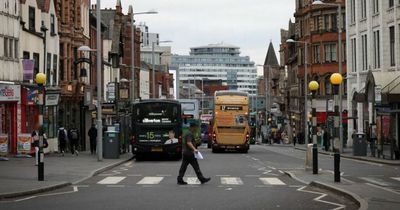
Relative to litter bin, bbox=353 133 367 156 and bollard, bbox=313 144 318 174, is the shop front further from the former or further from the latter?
litter bin, bbox=353 133 367 156

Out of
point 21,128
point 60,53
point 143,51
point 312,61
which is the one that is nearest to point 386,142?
point 21,128

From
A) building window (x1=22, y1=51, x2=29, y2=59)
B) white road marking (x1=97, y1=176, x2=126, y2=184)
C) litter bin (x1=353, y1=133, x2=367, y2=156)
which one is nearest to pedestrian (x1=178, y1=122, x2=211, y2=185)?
white road marking (x1=97, y1=176, x2=126, y2=184)

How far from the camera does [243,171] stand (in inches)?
1195

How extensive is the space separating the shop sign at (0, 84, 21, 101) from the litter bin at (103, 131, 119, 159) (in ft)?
16.6

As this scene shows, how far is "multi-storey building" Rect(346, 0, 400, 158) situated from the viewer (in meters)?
40.3

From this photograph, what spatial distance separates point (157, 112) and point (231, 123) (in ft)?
40.5

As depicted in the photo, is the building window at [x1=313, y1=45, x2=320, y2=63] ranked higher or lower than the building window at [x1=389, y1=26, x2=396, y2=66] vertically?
higher

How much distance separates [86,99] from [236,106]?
1473 cm

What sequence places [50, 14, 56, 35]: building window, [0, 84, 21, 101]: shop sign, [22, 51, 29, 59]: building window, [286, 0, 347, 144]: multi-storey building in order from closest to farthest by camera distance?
[0, 84, 21, 101]: shop sign
[22, 51, 29, 59]: building window
[50, 14, 56, 35]: building window
[286, 0, 347, 144]: multi-storey building

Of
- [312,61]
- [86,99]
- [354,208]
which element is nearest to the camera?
[354,208]

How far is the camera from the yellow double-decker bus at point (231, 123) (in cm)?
5106

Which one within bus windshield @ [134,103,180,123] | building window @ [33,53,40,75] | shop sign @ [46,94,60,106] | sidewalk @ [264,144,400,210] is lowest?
sidewalk @ [264,144,400,210]

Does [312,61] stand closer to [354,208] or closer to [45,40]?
[45,40]

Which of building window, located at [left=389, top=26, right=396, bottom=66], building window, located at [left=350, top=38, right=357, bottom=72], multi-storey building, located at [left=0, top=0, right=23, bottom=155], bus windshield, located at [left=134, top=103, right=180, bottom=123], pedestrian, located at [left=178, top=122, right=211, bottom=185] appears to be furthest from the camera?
building window, located at [left=350, top=38, right=357, bottom=72]
